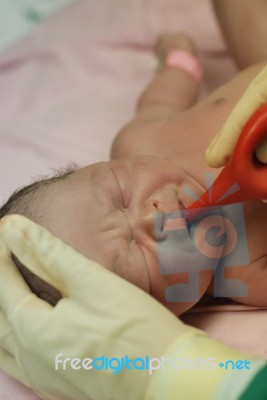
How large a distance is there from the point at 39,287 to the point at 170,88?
649mm

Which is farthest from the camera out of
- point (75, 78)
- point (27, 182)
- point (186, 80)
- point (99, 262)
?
point (75, 78)

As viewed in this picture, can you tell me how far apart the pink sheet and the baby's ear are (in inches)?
14.6

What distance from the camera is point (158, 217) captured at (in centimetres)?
97

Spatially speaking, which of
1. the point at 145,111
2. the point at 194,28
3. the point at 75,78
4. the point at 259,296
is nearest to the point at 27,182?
the point at 145,111

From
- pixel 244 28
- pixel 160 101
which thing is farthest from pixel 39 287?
pixel 244 28

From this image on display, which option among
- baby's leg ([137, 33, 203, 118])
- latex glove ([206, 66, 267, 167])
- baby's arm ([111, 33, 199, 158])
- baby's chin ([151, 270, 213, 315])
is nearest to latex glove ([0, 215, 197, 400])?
baby's chin ([151, 270, 213, 315])

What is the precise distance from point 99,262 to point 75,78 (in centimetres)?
79

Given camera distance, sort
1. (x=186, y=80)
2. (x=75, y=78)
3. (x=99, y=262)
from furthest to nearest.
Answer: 1. (x=75, y=78)
2. (x=186, y=80)
3. (x=99, y=262)

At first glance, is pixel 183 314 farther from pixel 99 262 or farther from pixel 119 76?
pixel 119 76

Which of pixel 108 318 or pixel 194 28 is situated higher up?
pixel 194 28

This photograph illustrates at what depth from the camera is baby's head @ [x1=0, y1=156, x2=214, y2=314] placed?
A: 36.5 inches

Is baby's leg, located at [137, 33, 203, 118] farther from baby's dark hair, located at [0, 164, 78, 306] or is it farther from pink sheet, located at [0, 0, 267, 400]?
baby's dark hair, located at [0, 164, 78, 306]

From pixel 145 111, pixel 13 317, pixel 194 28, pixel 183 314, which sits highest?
pixel 194 28

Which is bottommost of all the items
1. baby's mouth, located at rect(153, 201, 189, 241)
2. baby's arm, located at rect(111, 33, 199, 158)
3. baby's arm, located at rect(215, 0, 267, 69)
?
baby's mouth, located at rect(153, 201, 189, 241)
